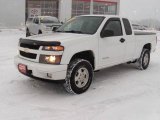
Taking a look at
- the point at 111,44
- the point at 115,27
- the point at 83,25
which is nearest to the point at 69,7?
the point at 115,27

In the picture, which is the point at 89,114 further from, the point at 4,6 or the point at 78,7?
the point at 78,7

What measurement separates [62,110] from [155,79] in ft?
11.3

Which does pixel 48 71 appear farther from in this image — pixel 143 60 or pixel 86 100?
pixel 143 60

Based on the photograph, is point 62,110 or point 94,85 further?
point 94,85

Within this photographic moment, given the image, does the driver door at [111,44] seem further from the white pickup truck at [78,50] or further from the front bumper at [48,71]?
the front bumper at [48,71]

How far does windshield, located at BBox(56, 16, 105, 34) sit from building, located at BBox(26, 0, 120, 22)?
95.9 feet

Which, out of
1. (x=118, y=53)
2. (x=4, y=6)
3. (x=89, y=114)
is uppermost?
(x=4, y=6)

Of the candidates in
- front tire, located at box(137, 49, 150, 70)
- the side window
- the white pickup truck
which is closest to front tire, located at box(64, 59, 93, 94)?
the white pickup truck

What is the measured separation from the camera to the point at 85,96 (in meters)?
5.63

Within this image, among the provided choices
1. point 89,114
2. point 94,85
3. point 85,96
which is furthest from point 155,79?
point 89,114

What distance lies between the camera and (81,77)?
5727mm

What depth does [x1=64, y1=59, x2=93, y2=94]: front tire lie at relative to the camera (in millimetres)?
5449

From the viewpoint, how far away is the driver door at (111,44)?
20.7ft

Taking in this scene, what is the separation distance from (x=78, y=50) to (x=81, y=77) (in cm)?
61
